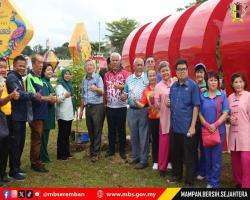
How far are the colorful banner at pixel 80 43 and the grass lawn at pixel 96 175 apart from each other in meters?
8.38

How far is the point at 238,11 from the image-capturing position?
4.95m

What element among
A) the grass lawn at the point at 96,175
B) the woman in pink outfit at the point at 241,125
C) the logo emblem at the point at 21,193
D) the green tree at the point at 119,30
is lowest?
the grass lawn at the point at 96,175

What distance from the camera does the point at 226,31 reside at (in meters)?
4.98

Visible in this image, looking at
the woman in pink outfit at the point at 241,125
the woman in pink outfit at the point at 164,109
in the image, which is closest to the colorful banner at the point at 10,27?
the woman in pink outfit at the point at 164,109

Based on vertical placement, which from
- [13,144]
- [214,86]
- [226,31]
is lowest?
[13,144]

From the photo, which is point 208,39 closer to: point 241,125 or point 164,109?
point 164,109

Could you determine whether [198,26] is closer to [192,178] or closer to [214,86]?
[214,86]

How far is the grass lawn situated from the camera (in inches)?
193

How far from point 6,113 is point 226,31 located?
3094 mm

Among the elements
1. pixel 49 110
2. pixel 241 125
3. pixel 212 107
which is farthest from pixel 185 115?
pixel 49 110

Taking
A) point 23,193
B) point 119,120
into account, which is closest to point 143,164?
point 119,120

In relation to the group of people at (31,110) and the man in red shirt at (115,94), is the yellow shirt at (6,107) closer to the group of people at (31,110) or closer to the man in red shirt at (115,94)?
the group of people at (31,110)

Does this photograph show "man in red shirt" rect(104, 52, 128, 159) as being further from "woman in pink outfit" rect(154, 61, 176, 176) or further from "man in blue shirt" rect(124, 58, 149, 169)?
"woman in pink outfit" rect(154, 61, 176, 176)

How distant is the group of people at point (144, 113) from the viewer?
4367mm
